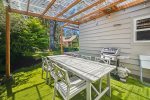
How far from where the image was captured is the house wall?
3941mm

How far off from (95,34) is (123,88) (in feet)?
10.8

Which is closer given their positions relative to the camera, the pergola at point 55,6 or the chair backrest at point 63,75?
the chair backrest at point 63,75

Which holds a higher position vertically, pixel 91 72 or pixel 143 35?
pixel 143 35

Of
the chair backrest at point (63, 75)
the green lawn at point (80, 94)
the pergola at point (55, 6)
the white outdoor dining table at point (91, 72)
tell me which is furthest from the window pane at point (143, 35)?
the chair backrest at point (63, 75)

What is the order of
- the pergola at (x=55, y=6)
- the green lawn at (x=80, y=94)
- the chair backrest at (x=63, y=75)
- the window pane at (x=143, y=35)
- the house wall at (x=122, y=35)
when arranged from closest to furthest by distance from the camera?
the chair backrest at (x=63, y=75)
the green lawn at (x=80, y=94)
the pergola at (x=55, y=6)
the window pane at (x=143, y=35)
the house wall at (x=122, y=35)

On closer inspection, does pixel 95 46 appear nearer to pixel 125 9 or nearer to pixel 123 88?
pixel 125 9

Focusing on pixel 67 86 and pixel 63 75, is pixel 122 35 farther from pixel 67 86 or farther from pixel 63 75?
pixel 67 86

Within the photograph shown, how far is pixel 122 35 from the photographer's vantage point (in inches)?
177

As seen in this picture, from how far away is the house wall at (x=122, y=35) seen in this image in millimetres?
3941

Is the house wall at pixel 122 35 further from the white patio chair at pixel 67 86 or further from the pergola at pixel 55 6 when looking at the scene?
the white patio chair at pixel 67 86

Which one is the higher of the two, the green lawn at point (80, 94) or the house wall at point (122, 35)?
the house wall at point (122, 35)

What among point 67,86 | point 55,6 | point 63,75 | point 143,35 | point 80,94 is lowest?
point 80,94

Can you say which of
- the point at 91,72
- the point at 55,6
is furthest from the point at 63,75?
the point at 55,6

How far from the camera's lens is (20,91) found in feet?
10.8
